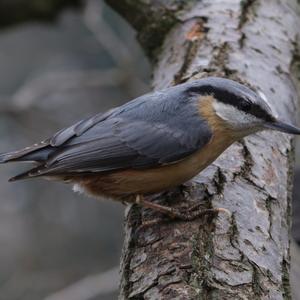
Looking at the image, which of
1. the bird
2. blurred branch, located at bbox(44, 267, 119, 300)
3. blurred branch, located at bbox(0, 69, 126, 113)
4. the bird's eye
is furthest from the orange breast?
blurred branch, located at bbox(0, 69, 126, 113)

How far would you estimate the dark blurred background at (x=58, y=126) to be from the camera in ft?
20.4

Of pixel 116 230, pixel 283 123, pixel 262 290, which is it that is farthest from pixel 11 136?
pixel 262 290

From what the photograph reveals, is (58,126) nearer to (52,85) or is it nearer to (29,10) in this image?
(52,85)

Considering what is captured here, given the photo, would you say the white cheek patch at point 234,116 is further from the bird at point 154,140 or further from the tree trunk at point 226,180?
the tree trunk at point 226,180

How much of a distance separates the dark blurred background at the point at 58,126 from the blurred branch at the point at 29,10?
376mm

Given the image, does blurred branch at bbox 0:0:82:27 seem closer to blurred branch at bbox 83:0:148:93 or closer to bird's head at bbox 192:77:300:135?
blurred branch at bbox 83:0:148:93

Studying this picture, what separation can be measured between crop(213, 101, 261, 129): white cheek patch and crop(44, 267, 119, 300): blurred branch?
2.08 meters

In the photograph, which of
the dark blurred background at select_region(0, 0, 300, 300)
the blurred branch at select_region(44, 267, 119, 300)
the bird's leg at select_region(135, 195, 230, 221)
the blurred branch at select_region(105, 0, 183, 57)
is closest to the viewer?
the bird's leg at select_region(135, 195, 230, 221)

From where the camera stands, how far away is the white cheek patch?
3365 mm

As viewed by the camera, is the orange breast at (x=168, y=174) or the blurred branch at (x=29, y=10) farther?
the blurred branch at (x=29, y=10)

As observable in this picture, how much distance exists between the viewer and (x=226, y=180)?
3.18 meters

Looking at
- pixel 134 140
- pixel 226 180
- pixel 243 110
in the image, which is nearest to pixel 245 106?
pixel 243 110

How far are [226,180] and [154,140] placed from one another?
0.37m

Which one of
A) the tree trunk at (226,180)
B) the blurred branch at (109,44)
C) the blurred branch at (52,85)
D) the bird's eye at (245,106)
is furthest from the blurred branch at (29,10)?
the bird's eye at (245,106)
